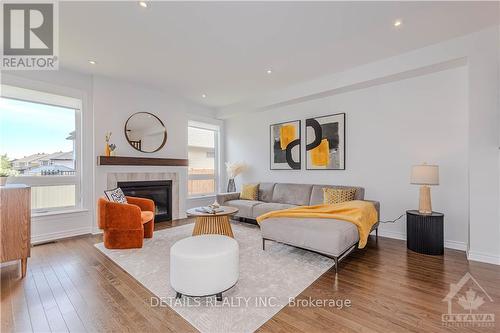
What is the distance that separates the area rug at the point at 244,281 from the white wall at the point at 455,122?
2.01 m

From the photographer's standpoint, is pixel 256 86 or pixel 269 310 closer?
pixel 269 310

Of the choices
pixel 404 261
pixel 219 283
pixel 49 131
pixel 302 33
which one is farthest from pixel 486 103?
pixel 49 131

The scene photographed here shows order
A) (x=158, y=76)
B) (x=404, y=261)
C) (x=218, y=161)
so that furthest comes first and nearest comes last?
(x=218, y=161) < (x=158, y=76) < (x=404, y=261)

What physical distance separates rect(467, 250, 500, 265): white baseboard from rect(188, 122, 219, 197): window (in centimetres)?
539

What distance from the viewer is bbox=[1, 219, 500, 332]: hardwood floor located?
1.72 meters

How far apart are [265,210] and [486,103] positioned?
3.53m

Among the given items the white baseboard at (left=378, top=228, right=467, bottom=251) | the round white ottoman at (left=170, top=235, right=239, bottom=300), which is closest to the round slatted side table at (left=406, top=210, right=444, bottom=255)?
the white baseboard at (left=378, top=228, right=467, bottom=251)

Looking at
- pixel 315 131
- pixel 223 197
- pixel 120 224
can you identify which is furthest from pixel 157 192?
pixel 315 131

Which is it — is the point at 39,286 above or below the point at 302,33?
below

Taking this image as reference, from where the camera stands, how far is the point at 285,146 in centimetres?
537

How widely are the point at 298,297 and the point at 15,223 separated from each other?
3103mm

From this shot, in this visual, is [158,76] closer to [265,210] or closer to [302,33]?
[302,33]

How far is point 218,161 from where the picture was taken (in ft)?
22.3

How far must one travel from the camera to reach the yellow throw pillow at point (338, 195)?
159 inches
